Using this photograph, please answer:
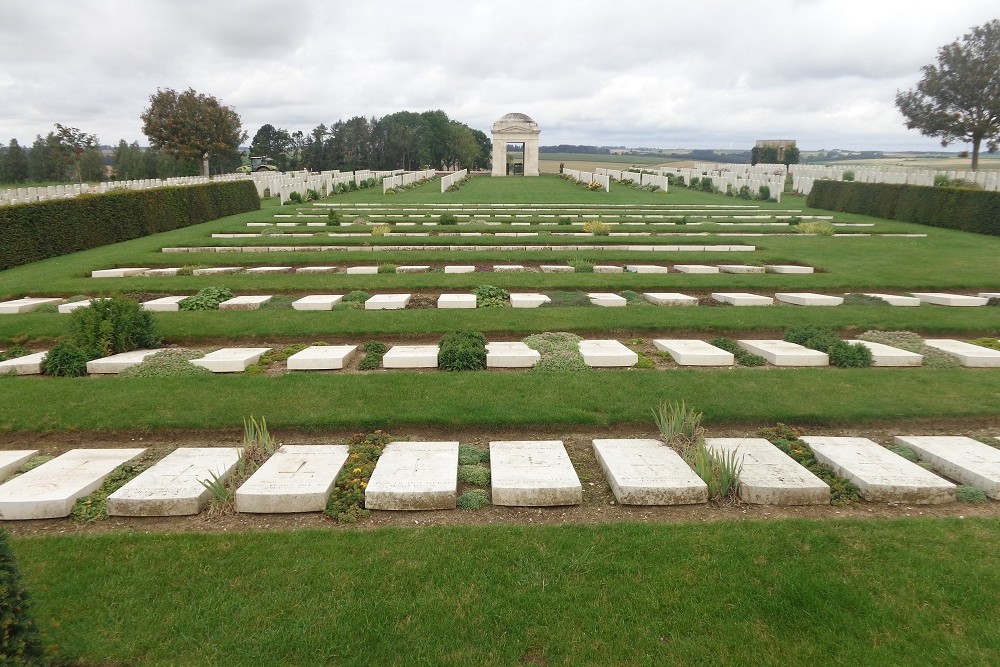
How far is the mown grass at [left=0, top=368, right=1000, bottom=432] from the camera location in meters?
5.54

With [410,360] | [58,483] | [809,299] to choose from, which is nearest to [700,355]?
[410,360]

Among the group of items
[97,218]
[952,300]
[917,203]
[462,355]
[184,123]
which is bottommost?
[462,355]

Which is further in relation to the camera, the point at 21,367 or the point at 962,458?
the point at 21,367

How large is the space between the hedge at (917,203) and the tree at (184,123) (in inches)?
1516

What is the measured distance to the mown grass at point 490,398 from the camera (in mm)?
5539

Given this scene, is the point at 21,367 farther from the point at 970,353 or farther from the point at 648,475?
the point at 970,353

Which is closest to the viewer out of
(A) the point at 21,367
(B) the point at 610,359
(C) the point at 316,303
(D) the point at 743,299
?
(A) the point at 21,367

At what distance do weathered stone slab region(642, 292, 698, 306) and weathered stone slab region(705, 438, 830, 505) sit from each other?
18.2 feet

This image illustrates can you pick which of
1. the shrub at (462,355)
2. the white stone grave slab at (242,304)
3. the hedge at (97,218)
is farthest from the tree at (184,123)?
the shrub at (462,355)

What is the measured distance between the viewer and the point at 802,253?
1511 centimetres

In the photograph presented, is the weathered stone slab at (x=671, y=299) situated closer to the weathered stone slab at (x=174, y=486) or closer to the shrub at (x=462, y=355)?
the shrub at (x=462, y=355)

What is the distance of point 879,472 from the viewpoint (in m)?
4.48

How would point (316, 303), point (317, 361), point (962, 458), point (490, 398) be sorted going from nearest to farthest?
point (962, 458) < point (490, 398) < point (317, 361) < point (316, 303)

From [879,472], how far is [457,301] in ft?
21.9
